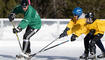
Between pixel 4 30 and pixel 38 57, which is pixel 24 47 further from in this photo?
pixel 4 30

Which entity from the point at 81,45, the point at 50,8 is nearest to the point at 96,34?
the point at 81,45

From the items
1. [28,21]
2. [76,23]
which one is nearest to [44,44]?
[76,23]

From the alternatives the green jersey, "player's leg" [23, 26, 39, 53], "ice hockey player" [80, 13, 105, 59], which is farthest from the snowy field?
"ice hockey player" [80, 13, 105, 59]

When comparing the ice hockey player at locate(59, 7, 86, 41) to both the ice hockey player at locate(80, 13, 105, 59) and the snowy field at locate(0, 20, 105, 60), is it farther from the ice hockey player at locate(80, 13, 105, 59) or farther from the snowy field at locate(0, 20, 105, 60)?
the snowy field at locate(0, 20, 105, 60)

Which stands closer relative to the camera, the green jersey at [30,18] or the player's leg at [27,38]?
the green jersey at [30,18]

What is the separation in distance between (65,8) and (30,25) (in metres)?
7.41

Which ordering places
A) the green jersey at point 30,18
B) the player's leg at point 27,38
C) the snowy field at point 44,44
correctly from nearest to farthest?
the green jersey at point 30,18 < the player's leg at point 27,38 < the snowy field at point 44,44

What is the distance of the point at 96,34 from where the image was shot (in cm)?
605

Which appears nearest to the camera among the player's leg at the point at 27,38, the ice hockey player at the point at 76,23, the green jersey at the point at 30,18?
the green jersey at the point at 30,18

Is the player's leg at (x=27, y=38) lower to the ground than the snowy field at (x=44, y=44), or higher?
higher

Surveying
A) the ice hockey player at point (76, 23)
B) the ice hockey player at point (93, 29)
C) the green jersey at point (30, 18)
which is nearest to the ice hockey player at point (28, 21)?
the green jersey at point (30, 18)

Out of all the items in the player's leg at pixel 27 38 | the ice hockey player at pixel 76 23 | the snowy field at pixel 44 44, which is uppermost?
the ice hockey player at pixel 76 23

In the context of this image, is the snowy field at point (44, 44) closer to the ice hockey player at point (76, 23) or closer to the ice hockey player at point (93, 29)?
the ice hockey player at point (76, 23)

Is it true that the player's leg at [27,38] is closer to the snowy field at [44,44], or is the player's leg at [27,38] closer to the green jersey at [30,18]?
the green jersey at [30,18]
